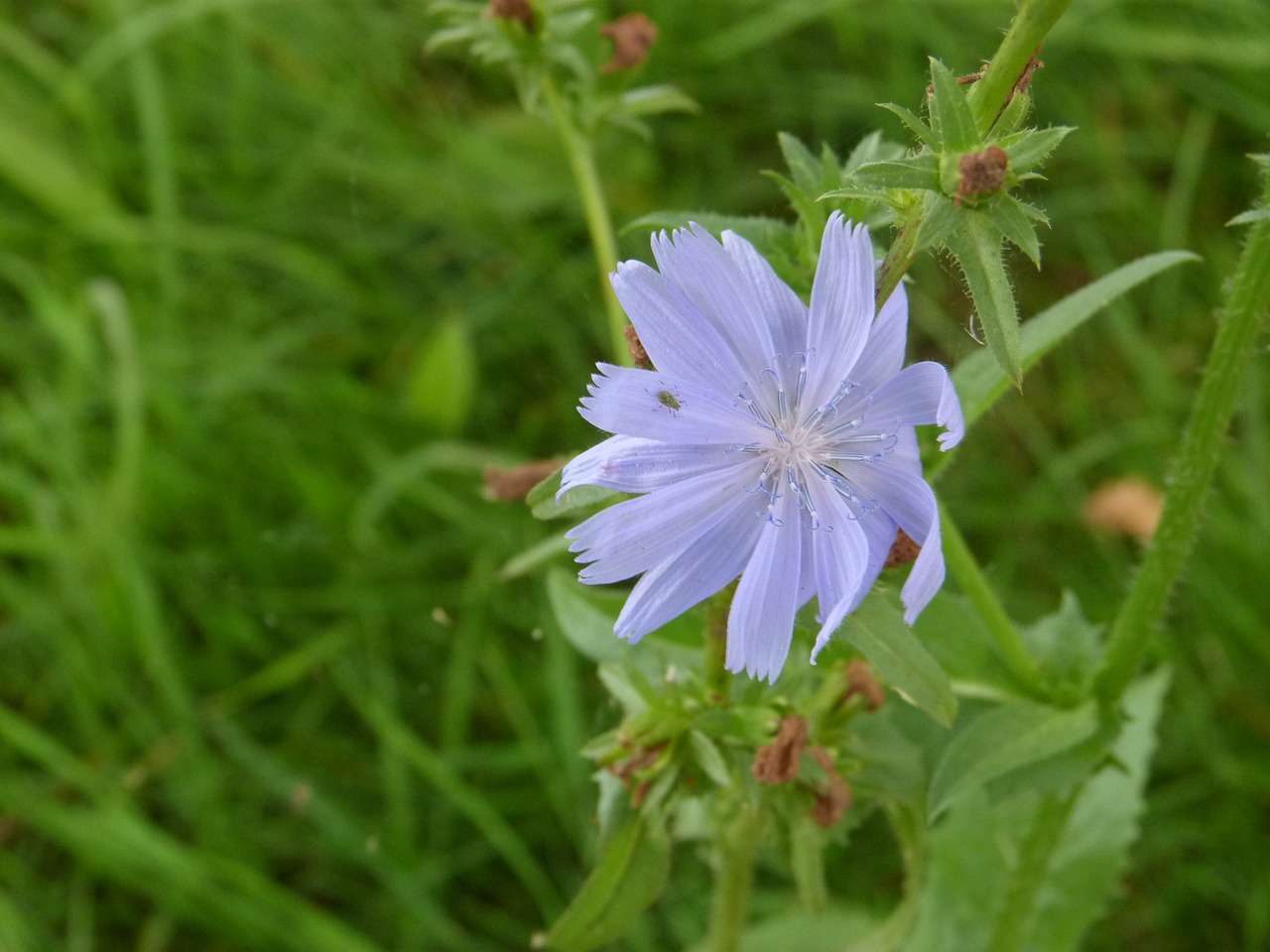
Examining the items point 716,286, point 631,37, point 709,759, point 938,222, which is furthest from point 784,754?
point 631,37

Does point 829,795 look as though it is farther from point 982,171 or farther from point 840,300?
point 982,171

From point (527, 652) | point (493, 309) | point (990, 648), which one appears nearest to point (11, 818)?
point (527, 652)

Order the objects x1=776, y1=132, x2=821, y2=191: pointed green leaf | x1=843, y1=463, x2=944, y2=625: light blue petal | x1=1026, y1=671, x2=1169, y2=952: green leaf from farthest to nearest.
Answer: x1=1026, y1=671, x2=1169, y2=952: green leaf
x1=776, y1=132, x2=821, y2=191: pointed green leaf
x1=843, y1=463, x2=944, y2=625: light blue petal

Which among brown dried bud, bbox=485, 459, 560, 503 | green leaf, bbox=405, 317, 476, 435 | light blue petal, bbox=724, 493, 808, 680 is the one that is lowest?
light blue petal, bbox=724, 493, 808, 680

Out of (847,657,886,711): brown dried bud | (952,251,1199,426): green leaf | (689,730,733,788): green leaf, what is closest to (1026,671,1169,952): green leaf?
(847,657,886,711): brown dried bud

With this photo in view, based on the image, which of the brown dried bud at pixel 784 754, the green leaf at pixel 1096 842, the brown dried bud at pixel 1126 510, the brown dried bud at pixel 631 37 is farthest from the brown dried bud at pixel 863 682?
the brown dried bud at pixel 1126 510

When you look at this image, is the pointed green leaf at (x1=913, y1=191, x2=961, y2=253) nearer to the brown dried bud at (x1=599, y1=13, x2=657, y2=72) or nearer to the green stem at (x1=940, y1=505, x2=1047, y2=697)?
the green stem at (x1=940, y1=505, x2=1047, y2=697)

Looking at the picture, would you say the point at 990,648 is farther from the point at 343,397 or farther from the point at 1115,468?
the point at 343,397
